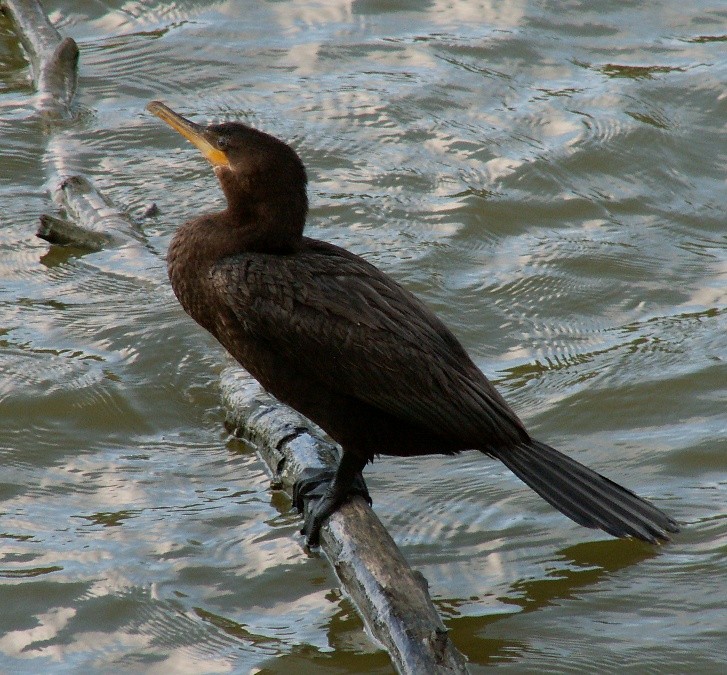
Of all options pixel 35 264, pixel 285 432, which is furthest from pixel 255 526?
pixel 35 264

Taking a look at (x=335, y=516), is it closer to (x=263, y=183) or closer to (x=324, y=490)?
(x=324, y=490)

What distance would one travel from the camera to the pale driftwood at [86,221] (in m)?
6.55

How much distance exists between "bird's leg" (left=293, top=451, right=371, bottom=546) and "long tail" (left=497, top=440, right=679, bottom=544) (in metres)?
0.54

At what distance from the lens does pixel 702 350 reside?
6508 millimetres

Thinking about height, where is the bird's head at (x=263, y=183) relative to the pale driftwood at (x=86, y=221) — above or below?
above

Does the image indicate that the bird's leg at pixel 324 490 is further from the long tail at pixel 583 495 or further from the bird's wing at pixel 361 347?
the long tail at pixel 583 495

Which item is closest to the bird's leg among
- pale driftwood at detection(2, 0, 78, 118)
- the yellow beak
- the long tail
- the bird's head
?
the long tail

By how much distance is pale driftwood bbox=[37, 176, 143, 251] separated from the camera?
21.5ft

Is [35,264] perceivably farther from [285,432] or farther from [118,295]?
[285,432]

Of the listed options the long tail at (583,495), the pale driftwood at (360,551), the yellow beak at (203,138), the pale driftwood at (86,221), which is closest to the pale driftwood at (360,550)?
the pale driftwood at (360,551)

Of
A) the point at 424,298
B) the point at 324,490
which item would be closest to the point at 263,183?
the point at 324,490

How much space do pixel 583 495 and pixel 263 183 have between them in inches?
64.8

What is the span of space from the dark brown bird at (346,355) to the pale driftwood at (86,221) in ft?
6.74

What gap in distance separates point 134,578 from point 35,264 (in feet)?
8.83
